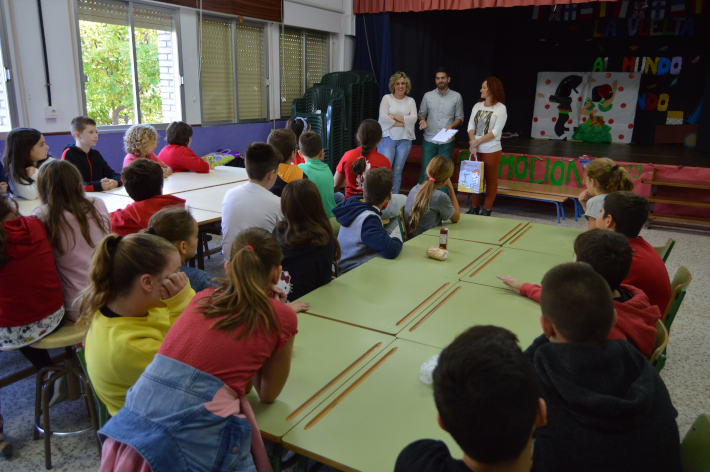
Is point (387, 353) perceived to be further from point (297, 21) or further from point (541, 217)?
point (297, 21)

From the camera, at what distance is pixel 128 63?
210 inches

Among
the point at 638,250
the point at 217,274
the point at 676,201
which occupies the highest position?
the point at 638,250

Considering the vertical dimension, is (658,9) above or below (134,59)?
above

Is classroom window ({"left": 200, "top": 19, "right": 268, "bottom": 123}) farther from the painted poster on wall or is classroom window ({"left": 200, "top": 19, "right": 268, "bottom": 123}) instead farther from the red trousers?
the painted poster on wall

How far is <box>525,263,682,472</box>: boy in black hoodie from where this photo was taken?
1040mm

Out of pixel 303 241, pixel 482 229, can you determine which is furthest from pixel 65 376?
pixel 482 229

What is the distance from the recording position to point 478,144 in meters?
5.54

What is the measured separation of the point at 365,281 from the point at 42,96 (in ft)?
12.6

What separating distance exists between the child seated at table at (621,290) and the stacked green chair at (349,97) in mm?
5286

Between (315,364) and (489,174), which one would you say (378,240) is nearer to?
(315,364)

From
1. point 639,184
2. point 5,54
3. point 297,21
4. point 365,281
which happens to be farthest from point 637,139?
point 5,54

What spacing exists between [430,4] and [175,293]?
20.5 feet

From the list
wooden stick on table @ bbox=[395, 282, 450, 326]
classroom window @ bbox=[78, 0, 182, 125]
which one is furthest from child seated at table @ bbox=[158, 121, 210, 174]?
wooden stick on table @ bbox=[395, 282, 450, 326]

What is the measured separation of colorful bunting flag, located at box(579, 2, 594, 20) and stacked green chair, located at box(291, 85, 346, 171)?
5024 millimetres
